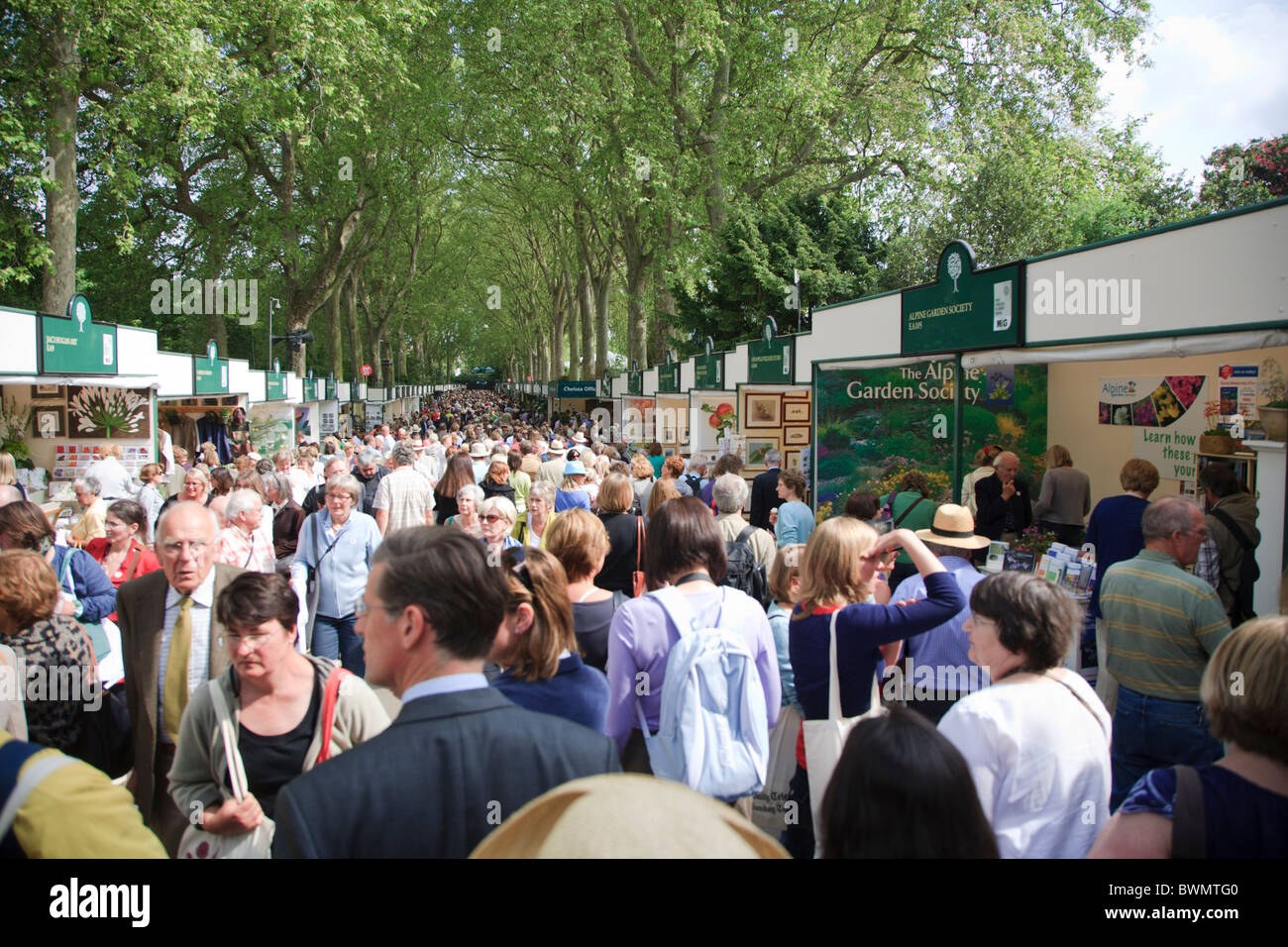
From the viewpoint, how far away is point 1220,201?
2872 centimetres

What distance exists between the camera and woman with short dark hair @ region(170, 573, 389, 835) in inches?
104

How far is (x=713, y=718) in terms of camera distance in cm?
298

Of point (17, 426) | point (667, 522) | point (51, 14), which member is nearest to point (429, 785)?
point (667, 522)

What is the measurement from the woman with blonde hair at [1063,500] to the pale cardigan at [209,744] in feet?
24.5

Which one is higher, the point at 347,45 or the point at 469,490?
the point at 347,45

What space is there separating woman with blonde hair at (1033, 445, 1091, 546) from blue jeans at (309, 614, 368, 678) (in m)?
6.38

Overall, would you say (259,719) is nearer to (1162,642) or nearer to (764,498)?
(1162,642)

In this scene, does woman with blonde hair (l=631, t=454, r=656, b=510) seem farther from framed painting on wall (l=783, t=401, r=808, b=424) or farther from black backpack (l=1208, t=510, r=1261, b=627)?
framed painting on wall (l=783, t=401, r=808, b=424)

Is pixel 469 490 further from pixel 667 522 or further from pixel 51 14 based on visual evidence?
pixel 51 14

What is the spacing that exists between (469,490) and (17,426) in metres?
10.7

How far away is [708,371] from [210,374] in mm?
9587

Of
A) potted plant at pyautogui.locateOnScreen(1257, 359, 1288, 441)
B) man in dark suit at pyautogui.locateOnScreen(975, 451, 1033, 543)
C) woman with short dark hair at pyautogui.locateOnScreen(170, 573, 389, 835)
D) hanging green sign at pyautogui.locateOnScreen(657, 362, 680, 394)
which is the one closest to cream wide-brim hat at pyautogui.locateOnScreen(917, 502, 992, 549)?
potted plant at pyautogui.locateOnScreen(1257, 359, 1288, 441)

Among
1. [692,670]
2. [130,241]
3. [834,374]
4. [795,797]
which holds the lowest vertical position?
[795,797]

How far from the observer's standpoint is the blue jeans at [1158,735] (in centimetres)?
373
